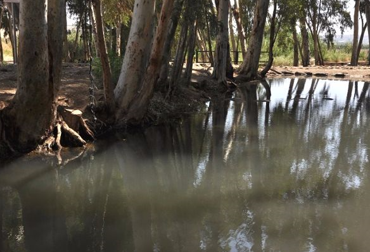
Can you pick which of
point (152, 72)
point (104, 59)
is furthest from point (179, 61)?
point (104, 59)

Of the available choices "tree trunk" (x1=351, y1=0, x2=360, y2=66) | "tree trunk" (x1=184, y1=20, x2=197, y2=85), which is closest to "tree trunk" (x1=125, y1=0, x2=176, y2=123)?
"tree trunk" (x1=184, y1=20, x2=197, y2=85)

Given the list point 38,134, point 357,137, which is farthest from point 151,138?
point 357,137

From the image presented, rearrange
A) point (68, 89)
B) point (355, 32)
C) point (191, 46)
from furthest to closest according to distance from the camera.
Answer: point (355, 32), point (191, 46), point (68, 89)

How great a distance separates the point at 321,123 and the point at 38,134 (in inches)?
257

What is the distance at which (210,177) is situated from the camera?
6.19 m

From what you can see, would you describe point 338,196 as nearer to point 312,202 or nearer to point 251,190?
point 312,202

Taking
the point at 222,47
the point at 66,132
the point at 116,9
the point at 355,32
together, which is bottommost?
the point at 66,132

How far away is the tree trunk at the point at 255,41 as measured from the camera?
65.7 feet

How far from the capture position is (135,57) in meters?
8.91

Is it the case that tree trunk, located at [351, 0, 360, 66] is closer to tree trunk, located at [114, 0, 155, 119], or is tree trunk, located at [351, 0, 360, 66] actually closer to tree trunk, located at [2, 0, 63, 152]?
tree trunk, located at [114, 0, 155, 119]

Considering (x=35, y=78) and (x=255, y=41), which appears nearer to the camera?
(x=35, y=78)

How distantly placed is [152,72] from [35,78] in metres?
2.85

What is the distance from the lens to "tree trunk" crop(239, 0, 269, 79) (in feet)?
65.7

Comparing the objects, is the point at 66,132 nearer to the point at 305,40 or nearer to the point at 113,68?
the point at 113,68
